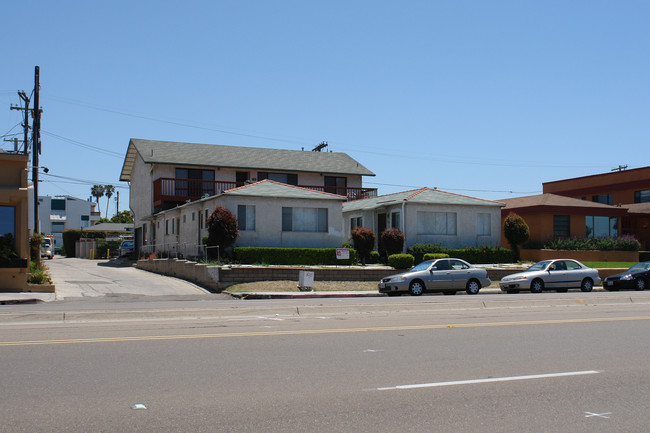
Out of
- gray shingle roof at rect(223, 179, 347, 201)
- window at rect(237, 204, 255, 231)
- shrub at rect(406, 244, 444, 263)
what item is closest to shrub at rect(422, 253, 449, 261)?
shrub at rect(406, 244, 444, 263)

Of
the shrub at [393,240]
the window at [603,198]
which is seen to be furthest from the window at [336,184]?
the window at [603,198]

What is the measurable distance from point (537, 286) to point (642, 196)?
94.1 feet

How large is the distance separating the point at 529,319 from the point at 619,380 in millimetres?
6670

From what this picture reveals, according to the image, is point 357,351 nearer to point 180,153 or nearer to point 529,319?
point 529,319

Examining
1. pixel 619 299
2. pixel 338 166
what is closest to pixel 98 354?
pixel 619 299

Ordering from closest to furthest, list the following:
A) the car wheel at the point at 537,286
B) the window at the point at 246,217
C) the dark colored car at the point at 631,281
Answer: the car wheel at the point at 537,286 < the dark colored car at the point at 631,281 < the window at the point at 246,217

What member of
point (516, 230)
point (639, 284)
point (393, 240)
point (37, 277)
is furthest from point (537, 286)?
point (37, 277)

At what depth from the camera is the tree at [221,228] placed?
29531 mm

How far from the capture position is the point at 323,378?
7621 millimetres

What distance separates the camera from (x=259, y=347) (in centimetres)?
982

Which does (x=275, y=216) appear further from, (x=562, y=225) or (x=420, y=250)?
(x=562, y=225)

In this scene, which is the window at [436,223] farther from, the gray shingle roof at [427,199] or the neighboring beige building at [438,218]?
the gray shingle roof at [427,199]

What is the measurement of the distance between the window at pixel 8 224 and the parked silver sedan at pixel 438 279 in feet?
45.6

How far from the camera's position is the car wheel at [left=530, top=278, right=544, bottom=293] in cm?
2607
